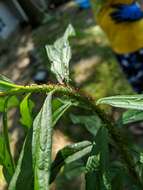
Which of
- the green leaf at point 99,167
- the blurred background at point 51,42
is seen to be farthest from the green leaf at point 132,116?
the blurred background at point 51,42

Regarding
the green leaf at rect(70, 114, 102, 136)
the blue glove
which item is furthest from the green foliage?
the blue glove

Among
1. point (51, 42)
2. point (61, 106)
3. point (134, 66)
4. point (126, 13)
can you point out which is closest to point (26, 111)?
point (61, 106)

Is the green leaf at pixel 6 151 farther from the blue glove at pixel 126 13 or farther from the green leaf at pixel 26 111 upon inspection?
the blue glove at pixel 126 13

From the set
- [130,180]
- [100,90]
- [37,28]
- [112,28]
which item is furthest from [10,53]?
[130,180]

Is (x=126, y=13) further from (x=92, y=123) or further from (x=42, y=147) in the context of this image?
(x=42, y=147)

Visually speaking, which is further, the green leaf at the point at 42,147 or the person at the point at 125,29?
the person at the point at 125,29

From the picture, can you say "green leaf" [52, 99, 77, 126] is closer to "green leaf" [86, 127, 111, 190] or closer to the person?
"green leaf" [86, 127, 111, 190]

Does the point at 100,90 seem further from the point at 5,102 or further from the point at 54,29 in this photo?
the point at 5,102
